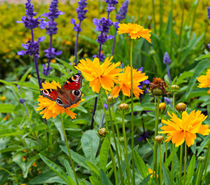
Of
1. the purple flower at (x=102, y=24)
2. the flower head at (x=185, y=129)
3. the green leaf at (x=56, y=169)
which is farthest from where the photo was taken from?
the purple flower at (x=102, y=24)

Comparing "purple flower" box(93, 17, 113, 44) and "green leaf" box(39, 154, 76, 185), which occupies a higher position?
"purple flower" box(93, 17, 113, 44)

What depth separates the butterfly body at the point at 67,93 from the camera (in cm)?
109

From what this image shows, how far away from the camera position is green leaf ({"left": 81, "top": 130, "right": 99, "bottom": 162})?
5.34 feet

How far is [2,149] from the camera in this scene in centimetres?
198

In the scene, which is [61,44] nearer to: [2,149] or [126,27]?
[2,149]

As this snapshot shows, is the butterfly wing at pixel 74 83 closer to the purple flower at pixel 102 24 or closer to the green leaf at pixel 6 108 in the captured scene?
the purple flower at pixel 102 24

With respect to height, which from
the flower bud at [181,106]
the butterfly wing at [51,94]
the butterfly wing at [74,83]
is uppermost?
the butterfly wing at [74,83]

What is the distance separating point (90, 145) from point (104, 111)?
646 mm

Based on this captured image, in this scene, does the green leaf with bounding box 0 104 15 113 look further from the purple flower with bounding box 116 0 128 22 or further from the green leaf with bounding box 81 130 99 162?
the purple flower with bounding box 116 0 128 22

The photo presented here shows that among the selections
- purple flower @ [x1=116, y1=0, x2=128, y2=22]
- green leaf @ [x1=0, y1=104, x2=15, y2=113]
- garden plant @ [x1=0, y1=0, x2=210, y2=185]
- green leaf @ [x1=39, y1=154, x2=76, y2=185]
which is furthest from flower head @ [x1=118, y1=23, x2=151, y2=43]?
green leaf @ [x1=0, y1=104, x2=15, y2=113]

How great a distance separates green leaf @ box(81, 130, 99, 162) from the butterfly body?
0.57 metres

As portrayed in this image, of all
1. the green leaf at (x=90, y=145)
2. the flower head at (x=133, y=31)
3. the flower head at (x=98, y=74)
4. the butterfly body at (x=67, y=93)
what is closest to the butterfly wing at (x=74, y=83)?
the butterfly body at (x=67, y=93)

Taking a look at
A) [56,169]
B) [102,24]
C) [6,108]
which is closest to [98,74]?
[56,169]

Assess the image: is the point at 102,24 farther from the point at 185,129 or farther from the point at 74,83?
the point at 185,129
